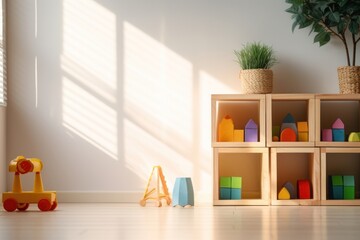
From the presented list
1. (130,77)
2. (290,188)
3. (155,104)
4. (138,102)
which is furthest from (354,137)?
(130,77)

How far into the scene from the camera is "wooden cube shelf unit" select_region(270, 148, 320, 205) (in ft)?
17.2

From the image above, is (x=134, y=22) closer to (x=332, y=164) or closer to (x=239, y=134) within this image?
(x=239, y=134)

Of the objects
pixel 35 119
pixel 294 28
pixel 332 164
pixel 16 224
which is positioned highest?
pixel 294 28

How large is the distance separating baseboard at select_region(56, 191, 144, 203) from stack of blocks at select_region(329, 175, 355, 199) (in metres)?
1.45

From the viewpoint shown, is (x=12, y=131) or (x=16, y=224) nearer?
(x=16, y=224)

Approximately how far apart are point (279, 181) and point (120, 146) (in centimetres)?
125

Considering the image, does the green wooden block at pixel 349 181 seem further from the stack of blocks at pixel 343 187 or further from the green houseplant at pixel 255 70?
the green houseplant at pixel 255 70

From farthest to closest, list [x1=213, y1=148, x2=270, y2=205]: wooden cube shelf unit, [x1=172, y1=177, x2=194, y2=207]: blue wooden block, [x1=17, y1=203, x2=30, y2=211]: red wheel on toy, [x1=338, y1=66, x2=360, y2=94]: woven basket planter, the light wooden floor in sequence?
[x1=213, y1=148, x2=270, y2=205]: wooden cube shelf unit
[x1=338, y1=66, x2=360, y2=94]: woven basket planter
[x1=172, y1=177, x2=194, y2=207]: blue wooden block
[x1=17, y1=203, x2=30, y2=211]: red wheel on toy
the light wooden floor

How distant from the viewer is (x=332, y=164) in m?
5.54

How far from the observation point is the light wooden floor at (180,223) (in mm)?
3537

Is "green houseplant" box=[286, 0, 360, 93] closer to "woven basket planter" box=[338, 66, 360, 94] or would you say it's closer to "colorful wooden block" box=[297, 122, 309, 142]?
"woven basket planter" box=[338, 66, 360, 94]

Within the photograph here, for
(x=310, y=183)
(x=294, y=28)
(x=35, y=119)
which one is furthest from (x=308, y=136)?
(x=35, y=119)

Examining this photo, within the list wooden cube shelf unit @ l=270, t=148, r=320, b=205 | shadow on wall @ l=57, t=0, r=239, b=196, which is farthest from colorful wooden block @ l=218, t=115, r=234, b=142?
wooden cube shelf unit @ l=270, t=148, r=320, b=205

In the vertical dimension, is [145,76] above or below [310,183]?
above
